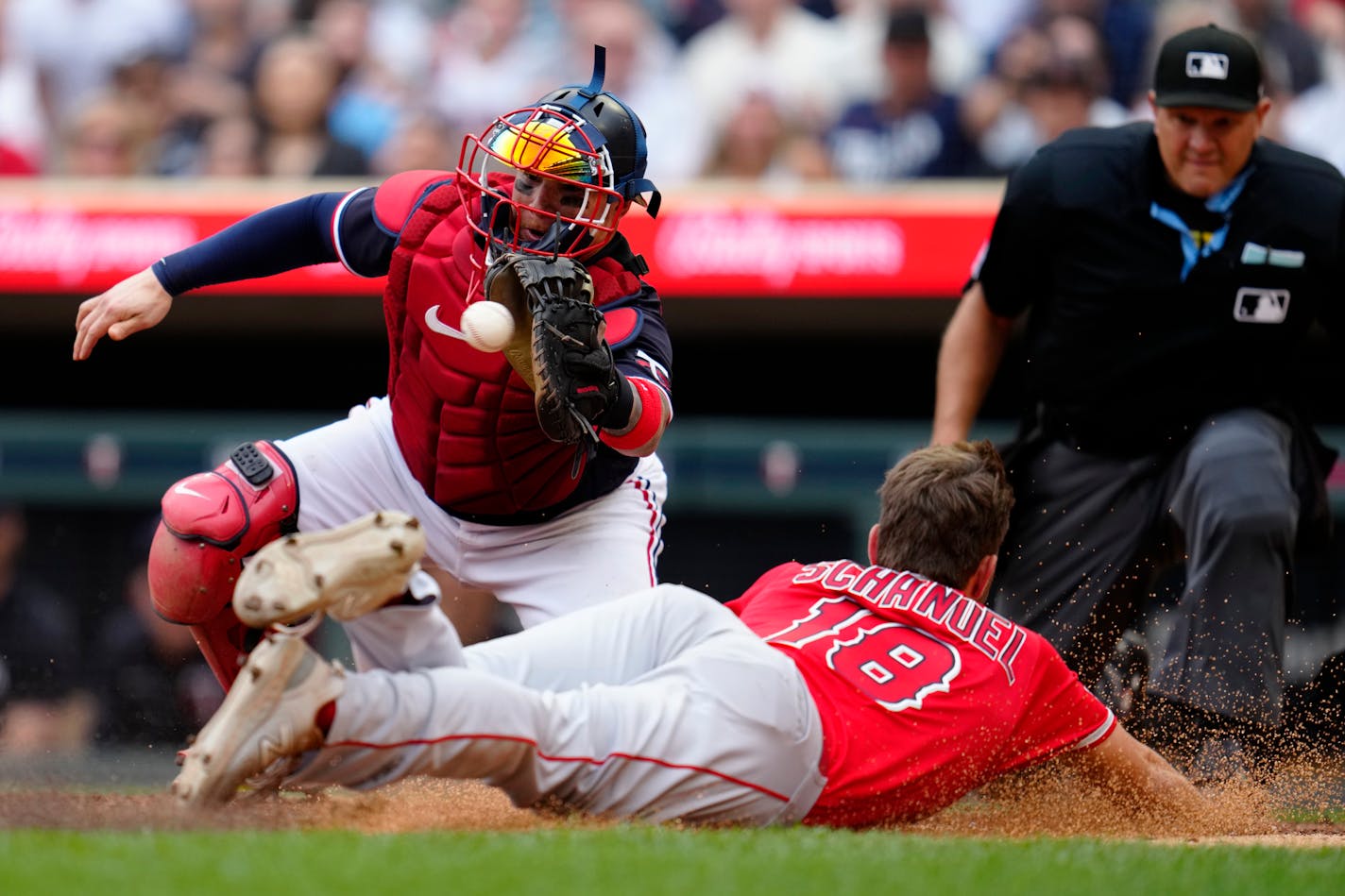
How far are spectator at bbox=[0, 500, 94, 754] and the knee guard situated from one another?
3102 millimetres

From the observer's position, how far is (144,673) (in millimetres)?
7793

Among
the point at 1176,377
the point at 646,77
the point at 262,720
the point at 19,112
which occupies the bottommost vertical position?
the point at 262,720

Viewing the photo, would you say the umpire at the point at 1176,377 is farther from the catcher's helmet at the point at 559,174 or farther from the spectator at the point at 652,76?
the spectator at the point at 652,76

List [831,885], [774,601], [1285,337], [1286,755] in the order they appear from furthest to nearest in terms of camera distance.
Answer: [1285,337] < [1286,755] < [774,601] < [831,885]

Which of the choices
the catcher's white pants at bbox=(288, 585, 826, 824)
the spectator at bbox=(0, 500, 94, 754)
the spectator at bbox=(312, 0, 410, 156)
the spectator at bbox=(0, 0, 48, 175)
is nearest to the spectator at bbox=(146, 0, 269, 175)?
the spectator at bbox=(312, 0, 410, 156)

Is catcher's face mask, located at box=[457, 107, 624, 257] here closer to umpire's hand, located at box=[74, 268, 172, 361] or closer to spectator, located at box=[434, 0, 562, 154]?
umpire's hand, located at box=[74, 268, 172, 361]

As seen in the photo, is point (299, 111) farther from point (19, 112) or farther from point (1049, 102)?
point (1049, 102)

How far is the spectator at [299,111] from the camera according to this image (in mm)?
8352

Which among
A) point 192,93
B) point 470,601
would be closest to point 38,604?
point 470,601

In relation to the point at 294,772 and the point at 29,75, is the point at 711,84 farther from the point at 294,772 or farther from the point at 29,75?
the point at 294,772

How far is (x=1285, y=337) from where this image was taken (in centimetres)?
507

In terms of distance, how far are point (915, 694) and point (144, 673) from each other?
16.7ft

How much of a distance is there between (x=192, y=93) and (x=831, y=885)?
706cm

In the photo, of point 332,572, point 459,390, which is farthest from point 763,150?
point 332,572
